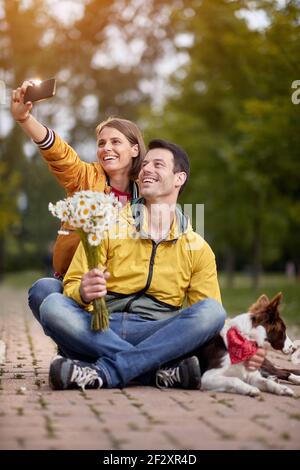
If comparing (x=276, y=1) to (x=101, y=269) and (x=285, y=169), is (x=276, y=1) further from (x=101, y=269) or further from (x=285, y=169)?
(x=101, y=269)

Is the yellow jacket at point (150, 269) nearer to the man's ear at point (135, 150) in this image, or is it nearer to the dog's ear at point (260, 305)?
the dog's ear at point (260, 305)

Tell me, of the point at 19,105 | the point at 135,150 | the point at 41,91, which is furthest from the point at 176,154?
the point at 19,105

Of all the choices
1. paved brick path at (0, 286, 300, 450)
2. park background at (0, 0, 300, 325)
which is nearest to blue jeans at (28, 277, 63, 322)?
paved brick path at (0, 286, 300, 450)

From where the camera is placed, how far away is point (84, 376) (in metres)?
5.71

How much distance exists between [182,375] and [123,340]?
47 centimetres

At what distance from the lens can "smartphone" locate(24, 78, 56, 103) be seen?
595cm

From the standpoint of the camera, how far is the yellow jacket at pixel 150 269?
609cm

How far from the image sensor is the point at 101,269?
5.80m

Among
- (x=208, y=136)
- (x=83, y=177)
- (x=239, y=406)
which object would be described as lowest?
(x=239, y=406)

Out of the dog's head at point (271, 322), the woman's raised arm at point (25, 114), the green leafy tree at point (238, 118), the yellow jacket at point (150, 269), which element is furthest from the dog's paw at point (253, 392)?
the green leafy tree at point (238, 118)

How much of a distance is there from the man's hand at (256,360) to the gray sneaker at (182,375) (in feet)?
1.11

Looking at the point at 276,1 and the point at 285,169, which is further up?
the point at 276,1

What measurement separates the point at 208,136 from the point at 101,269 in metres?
20.9
